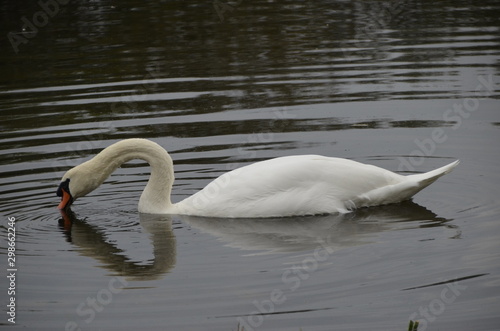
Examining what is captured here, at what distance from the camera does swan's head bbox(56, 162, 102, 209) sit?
408 inches

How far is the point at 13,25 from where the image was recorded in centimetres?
2289

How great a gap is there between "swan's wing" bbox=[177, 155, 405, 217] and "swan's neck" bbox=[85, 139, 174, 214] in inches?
19.8

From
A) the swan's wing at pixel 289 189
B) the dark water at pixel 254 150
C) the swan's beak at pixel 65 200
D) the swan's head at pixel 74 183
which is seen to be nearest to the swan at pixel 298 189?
the swan's wing at pixel 289 189

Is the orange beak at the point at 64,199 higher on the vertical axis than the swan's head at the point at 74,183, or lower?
lower

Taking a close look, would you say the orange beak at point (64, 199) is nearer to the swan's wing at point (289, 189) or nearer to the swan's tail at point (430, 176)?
the swan's wing at point (289, 189)

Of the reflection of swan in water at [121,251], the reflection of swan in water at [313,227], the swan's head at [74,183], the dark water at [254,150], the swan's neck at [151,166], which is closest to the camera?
the dark water at [254,150]

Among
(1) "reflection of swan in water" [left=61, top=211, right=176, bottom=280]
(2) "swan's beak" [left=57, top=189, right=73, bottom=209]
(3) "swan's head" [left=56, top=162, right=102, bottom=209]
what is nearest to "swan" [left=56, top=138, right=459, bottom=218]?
(1) "reflection of swan in water" [left=61, top=211, right=176, bottom=280]

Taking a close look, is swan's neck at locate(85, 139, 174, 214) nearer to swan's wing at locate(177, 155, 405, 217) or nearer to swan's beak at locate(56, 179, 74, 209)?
swan's beak at locate(56, 179, 74, 209)

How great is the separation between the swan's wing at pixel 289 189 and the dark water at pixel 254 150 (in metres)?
0.15

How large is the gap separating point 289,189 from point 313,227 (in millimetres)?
504

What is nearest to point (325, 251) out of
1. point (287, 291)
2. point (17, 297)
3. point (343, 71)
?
point (287, 291)

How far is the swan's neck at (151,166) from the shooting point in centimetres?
1020

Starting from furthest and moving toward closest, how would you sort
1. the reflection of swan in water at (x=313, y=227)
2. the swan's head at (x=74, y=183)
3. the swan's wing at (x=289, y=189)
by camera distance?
the swan's head at (x=74, y=183) < the swan's wing at (x=289, y=189) < the reflection of swan in water at (x=313, y=227)

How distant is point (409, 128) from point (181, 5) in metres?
13.2
